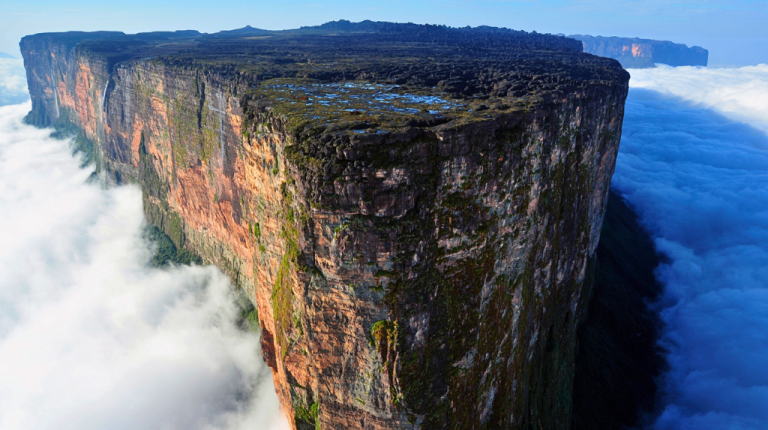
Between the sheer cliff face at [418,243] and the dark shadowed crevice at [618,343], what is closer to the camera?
the sheer cliff face at [418,243]

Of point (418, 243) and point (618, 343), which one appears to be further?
point (618, 343)

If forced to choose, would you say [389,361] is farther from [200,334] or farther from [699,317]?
[699,317]

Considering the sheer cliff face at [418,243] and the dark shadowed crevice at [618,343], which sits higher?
the sheer cliff face at [418,243]

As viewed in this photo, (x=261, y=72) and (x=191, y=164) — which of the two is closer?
(x=261, y=72)

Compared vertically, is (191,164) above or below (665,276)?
above

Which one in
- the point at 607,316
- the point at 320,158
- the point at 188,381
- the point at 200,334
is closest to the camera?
the point at 320,158

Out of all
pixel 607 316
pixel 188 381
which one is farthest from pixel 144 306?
pixel 607 316

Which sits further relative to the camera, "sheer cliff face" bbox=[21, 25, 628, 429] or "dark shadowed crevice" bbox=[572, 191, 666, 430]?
"dark shadowed crevice" bbox=[572, 191, 666, 430]

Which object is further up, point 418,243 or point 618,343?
point 418,243

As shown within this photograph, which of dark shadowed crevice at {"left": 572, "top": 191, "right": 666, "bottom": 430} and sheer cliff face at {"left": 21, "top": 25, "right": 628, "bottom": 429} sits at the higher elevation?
sheer cliff face at {"left": 21, "top": 25, "right": 628, "bottom": 429}

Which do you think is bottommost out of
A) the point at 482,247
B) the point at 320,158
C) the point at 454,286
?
the point at 454,286

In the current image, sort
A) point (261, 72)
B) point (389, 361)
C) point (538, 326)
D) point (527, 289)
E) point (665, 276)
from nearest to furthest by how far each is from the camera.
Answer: point (389, 361) < point (527, 289) < point (538, 326) < point (261, 72) < point (665, 276)
